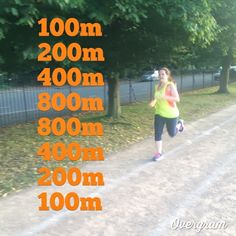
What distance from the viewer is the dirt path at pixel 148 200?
454cm

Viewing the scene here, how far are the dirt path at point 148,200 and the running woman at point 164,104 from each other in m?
0.50

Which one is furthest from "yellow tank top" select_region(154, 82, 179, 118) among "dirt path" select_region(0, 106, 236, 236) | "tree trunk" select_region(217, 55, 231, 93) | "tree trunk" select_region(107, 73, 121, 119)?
"tree trunk" select_region(217, 55, 231, 93)

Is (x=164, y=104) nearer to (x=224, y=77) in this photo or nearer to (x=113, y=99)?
(x=113, y=99)

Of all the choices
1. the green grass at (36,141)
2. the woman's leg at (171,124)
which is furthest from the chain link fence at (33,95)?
the woman's leg at (171,124)

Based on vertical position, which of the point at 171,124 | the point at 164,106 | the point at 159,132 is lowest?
the point at 159,132

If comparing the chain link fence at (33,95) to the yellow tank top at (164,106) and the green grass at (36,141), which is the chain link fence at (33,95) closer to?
the green grass at (36,141)

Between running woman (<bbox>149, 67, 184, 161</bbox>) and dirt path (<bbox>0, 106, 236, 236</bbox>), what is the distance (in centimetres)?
50

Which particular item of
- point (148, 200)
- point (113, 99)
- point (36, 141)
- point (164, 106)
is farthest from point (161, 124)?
point (113, 99)

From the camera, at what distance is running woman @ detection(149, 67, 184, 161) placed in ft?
23.9

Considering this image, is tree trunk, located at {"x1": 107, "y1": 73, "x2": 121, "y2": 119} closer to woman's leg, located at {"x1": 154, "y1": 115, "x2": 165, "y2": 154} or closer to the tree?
woman's leg, located at {"x1": 154, "y1": 115, "x2": 165, "y2": 154}

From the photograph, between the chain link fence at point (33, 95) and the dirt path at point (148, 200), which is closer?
the dirt path at point (148, 200)

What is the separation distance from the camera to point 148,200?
5375 mm

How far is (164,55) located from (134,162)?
173 inches

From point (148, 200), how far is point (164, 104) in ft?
8.13
